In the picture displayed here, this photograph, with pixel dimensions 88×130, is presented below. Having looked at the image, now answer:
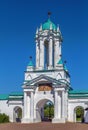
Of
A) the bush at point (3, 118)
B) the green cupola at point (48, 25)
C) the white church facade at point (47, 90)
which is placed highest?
the green cupola at point (48, 25)

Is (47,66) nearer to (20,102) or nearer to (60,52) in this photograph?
(60,52)

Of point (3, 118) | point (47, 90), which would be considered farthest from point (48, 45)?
point (3, 118)

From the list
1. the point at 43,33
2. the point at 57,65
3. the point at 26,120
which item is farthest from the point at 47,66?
the point at 26,120

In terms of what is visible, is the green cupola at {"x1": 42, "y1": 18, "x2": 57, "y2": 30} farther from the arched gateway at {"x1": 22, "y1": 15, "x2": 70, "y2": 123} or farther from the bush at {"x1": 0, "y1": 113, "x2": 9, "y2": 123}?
the bush at {"x1": 0, "y1": 113, "x2": 9, "y2": 123}

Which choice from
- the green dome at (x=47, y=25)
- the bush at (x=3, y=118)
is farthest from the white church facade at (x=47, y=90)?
the bush at (x=3, y=118)

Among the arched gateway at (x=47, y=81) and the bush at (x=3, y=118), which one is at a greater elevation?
the arched gateway at (x=47, y=81)

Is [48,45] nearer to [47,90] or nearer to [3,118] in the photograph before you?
[47,90]

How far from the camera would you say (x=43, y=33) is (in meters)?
45.1

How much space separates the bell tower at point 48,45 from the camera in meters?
43.9

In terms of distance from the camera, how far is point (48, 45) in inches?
1773

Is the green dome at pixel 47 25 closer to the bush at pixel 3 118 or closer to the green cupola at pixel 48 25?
the green cupola at pixel 48 25

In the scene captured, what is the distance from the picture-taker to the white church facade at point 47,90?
41.7m

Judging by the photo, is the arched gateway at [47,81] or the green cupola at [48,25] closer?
the arched gateway at [47,81]

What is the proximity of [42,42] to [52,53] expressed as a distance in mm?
2050
